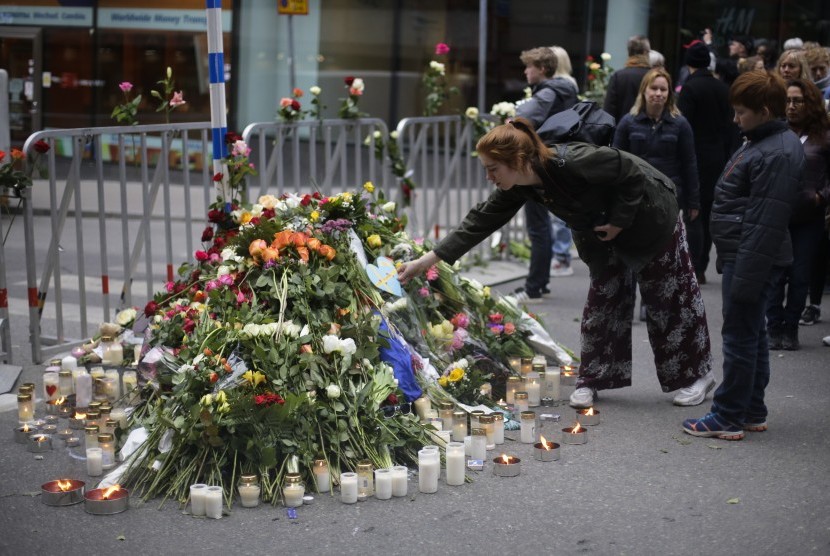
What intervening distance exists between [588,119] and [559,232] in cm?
459

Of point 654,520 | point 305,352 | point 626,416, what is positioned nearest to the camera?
point 654,520

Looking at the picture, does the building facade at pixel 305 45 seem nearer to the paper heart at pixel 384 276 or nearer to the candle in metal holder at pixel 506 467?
the paper heart at pixel 384 276

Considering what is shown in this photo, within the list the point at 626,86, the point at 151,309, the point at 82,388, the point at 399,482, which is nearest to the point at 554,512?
the point at 399,482

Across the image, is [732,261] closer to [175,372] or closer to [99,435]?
[175,372]

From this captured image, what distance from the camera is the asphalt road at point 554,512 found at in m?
4.24

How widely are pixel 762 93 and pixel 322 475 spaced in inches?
103

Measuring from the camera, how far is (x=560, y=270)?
10.2 meters

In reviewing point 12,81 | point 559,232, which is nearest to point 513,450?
point 559,232

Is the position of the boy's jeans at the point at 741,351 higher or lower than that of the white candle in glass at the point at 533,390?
higher

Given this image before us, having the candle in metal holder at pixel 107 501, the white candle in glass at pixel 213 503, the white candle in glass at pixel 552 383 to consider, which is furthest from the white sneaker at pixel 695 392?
the candle in metal holder at pixel 107 501

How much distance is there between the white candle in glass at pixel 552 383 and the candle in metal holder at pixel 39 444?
2.59 meters

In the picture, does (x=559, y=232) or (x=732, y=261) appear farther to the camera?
(x=559, y=232)

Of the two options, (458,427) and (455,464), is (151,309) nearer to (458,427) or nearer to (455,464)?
(458,427)

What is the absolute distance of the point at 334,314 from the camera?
18.0ft
